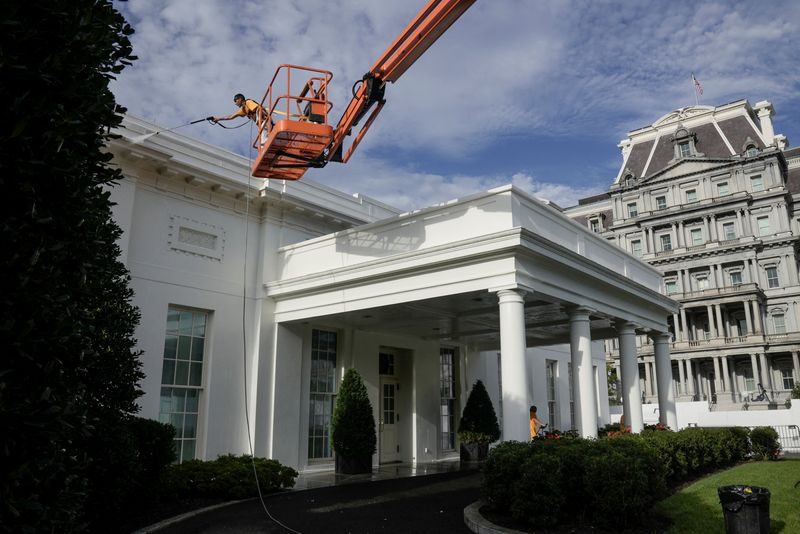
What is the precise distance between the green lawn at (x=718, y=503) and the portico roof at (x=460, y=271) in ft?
14.3

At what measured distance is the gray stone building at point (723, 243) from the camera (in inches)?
1876

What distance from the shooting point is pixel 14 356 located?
332 centimetres

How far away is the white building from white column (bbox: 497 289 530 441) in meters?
0.03

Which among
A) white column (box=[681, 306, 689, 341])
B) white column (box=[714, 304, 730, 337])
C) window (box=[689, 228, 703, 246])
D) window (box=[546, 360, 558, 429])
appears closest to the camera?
window (box=[546, 360, 558, 429])

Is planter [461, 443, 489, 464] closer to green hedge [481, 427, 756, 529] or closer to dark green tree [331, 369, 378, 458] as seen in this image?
dark green tree [331, 369, 378, 458]

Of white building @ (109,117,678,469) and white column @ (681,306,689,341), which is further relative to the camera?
white column @ (681,306,689,341)

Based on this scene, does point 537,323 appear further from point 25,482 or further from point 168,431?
point 25,482

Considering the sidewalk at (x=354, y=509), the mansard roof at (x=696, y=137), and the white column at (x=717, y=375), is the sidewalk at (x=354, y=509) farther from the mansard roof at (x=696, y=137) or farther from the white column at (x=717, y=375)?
the mansard roof at (x=696, y=137)

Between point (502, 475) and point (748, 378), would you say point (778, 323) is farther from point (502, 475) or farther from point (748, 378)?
point (502, 475)

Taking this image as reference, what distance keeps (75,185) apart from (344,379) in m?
12.4

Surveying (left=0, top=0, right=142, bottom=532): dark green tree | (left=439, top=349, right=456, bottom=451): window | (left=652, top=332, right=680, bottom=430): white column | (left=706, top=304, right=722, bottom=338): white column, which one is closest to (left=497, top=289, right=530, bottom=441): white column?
(left=0, top=0, right=142, bottom=532): dark green tree

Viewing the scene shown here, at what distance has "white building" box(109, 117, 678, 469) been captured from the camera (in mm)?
12141

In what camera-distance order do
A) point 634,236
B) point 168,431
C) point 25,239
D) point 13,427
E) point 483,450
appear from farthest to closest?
point 634,236 < point 483,450 < point 168,431 < point 25,239 < point 13,427

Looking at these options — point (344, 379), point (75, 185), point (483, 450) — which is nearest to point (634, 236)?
point (483, 450)
